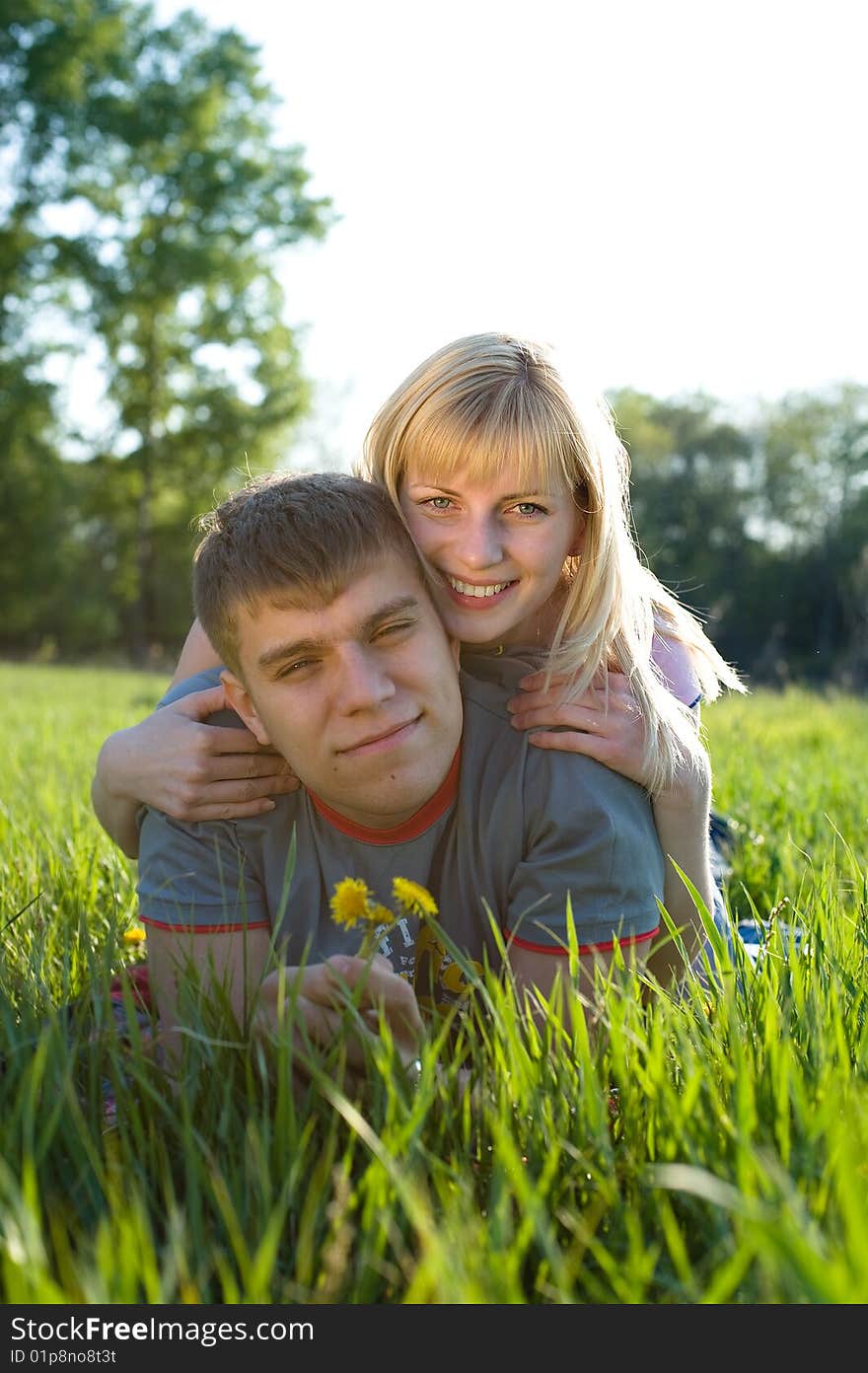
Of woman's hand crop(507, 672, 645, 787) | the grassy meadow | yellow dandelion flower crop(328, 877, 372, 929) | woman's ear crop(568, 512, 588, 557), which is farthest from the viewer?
woman's ear crop(568, 512, 588, 557)

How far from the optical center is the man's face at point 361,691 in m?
2.10

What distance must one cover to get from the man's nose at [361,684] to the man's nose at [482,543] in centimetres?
46

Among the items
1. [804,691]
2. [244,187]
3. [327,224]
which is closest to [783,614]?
[327,224]

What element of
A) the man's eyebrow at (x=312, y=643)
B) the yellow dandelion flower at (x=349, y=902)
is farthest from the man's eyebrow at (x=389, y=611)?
the yellow dandelion flower at (x=349, y=902)

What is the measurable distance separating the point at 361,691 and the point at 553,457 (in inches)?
32.4

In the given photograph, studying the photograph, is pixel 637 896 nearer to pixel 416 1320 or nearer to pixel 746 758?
pixel 416 1320

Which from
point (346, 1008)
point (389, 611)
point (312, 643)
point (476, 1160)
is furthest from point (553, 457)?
point (476, 1160)

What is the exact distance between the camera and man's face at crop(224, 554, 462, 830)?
2102mm

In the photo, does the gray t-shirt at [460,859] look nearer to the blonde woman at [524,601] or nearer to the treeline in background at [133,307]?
the blonde woman at [524,601]

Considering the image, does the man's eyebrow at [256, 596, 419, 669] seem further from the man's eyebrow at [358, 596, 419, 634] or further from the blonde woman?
the blonde woman

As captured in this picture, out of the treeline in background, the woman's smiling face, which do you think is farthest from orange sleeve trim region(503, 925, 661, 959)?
the treeline in background

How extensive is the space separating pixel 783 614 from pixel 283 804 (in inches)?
1151

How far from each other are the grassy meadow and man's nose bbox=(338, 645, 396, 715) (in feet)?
1.92

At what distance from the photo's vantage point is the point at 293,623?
2.12 meters
